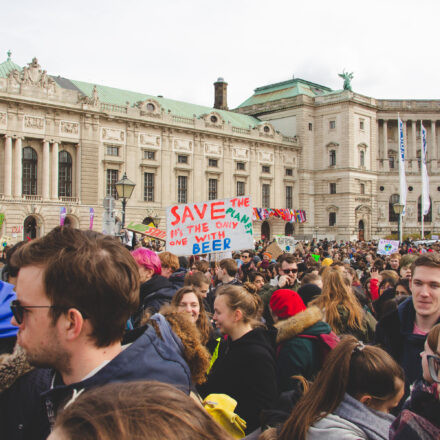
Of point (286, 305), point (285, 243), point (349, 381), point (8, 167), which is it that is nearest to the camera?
point (349, 381)

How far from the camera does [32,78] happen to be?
35.2 m

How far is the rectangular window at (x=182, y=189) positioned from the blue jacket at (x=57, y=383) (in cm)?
4139

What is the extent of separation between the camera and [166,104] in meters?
46.8

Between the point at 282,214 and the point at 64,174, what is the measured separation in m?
21.8

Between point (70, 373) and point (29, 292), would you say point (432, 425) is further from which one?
point (29, 292)

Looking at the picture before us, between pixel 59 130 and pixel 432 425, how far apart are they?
37340mm

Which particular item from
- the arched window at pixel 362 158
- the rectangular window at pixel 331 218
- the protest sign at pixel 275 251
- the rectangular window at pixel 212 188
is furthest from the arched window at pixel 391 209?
the protest sign at pixel 275 251

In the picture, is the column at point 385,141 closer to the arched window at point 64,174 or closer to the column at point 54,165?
the arched window at point 64,174

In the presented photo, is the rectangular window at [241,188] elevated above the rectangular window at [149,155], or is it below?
below

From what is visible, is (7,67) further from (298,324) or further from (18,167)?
(298,324)

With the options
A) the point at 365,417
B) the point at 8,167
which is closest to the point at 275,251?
the point at 365,417

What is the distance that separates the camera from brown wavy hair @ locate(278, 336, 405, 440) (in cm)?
246

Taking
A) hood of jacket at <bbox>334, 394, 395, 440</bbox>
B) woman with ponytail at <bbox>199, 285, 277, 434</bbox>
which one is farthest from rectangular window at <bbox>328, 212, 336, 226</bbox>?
hood of jacket at <bbox>334, 394, 395, 440</bbox>

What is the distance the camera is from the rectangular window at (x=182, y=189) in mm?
43781
